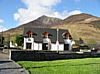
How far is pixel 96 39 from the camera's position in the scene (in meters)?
188

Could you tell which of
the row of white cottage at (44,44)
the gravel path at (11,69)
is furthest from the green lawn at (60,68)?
the row of white cottage at (44,44)

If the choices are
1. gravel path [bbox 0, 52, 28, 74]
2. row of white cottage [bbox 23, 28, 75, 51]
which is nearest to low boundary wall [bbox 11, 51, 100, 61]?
gravel path [bbox 0, 52, 28, 74]

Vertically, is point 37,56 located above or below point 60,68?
above

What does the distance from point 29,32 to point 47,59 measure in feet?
133

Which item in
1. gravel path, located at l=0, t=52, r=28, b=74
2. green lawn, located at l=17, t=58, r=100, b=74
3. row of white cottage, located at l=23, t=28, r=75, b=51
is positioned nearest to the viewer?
gravel path, located at l=0, t=52, r=28, b=74

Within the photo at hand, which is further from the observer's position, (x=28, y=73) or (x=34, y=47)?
(x=34, y=47)

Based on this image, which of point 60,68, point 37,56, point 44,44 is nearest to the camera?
point 60,68

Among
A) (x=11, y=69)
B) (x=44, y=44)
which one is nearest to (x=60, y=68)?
(x=11, y=69)

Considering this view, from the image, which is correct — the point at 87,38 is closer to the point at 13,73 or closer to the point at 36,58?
the point at 36,58

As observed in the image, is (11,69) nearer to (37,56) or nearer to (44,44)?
(37,56)

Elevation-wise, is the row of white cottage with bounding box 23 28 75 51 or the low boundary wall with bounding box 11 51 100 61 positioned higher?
the row of white cottage with bounding box 23 28 75 51

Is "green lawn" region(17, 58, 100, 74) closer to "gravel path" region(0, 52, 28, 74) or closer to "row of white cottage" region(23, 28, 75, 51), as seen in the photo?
"gravel path" region(0, 52, 28, 74)

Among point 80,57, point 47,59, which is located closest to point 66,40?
point 80,57

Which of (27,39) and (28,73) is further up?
(27,39)
